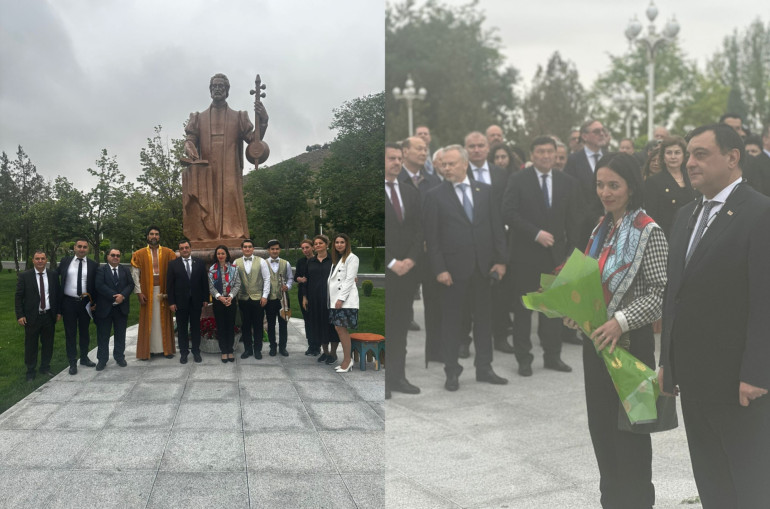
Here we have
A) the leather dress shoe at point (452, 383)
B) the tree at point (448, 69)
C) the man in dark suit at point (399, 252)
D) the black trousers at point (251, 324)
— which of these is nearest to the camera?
the black trousers at point (251, 324)

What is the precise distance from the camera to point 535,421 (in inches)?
130

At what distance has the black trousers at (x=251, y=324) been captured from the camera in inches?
96.7

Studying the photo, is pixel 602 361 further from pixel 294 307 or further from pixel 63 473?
pixel 63 473

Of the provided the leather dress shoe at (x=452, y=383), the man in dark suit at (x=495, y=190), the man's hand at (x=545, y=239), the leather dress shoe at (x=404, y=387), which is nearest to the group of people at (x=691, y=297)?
the man's hand at (x=545, y=239)

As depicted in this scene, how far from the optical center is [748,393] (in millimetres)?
1532

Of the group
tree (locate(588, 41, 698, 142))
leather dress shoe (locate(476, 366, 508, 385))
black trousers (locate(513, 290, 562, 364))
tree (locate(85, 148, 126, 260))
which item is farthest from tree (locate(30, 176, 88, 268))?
leather dress shoe (locate(476, 366, 508, 385))

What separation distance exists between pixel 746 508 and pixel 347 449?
4.78ft

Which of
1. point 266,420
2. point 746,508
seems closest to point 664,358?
point 746,508

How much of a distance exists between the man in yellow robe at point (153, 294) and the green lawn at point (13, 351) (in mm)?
99

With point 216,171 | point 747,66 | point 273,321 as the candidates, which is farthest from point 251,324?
point 747,66

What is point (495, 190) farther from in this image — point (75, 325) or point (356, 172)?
point (75, 325)

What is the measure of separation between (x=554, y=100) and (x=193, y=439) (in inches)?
97.8

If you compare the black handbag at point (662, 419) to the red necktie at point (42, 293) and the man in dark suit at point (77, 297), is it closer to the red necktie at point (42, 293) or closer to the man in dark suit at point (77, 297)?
Answer: the man in dark suit at point (77, 297)

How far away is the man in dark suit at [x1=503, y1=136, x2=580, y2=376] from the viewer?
2.51 m
